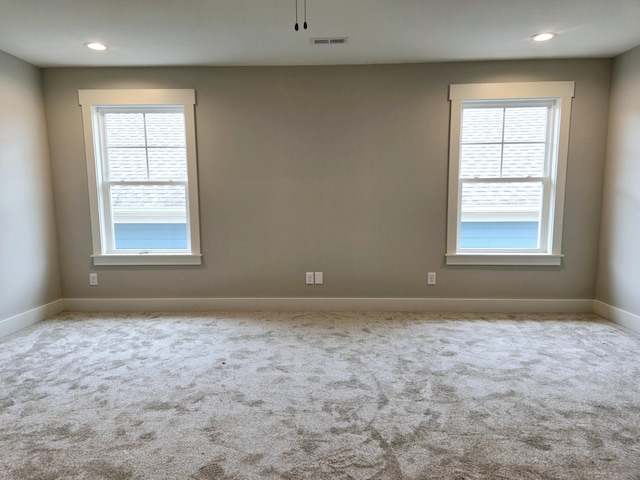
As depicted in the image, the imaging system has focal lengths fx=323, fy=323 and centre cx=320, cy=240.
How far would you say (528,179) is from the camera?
3.33m

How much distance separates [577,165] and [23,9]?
4823 millimetres

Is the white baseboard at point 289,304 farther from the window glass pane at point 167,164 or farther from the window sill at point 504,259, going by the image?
the window glass pane at point 167,164

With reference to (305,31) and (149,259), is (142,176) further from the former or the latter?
(305,31)

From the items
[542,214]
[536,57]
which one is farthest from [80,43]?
[542,214]

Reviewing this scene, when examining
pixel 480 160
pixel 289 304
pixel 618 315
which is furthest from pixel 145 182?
pixel 618 315

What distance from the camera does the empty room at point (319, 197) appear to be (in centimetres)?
231

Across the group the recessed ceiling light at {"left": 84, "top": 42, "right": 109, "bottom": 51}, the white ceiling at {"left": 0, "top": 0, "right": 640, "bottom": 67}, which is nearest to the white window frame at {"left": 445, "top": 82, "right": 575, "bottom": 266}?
the white ceiling at {"left": 0, "top": 0, "right": 640, "bottom": 67}

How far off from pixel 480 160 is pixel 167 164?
3291 millimetres

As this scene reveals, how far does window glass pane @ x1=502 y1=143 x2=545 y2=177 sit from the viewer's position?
3.31m

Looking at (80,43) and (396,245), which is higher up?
(80,43)

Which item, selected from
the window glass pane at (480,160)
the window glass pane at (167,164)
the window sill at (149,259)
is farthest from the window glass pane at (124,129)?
the window glass pane at (480,160)

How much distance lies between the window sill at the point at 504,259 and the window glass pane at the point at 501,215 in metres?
0.12

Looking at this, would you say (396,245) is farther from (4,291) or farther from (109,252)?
(4,291)

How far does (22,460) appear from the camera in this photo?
147cm
